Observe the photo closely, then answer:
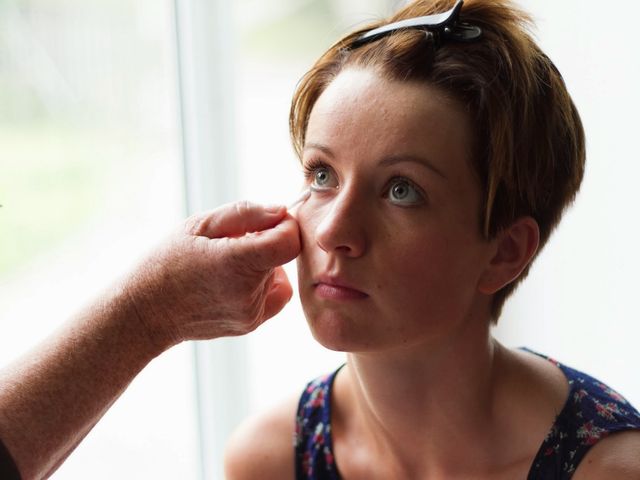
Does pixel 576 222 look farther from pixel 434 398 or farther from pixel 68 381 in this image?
pixel 68 381

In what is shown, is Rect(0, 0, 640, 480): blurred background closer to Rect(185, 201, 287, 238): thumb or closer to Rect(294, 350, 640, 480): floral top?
Rect(294, 350, 640, 480): floral top

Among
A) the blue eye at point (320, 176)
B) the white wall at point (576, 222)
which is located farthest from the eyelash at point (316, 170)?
the white wall at point (576, 222)

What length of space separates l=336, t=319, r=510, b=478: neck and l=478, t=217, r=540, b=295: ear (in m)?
0.07

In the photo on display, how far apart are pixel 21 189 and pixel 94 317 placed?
0.47 meters

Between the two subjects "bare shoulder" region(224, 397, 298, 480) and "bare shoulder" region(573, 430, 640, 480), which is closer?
"bare shoulder" region(573, 430, 640, 480)

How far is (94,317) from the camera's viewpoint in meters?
1.01

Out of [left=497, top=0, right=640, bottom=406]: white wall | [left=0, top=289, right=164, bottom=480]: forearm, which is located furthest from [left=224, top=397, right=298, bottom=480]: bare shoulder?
[left=497, top=0, right=640, bottom=406]: white wall

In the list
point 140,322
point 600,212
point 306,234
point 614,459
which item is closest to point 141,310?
point 140,322

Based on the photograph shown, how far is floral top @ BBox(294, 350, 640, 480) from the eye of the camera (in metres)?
1.10

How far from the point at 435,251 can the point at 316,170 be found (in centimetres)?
19

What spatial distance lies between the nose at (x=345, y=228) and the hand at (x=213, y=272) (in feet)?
0.17

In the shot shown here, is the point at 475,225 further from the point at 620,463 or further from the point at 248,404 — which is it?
the point at 248,404

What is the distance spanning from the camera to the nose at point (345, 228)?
3.17ft

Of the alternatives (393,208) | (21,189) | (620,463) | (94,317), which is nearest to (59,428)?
(94,317)
